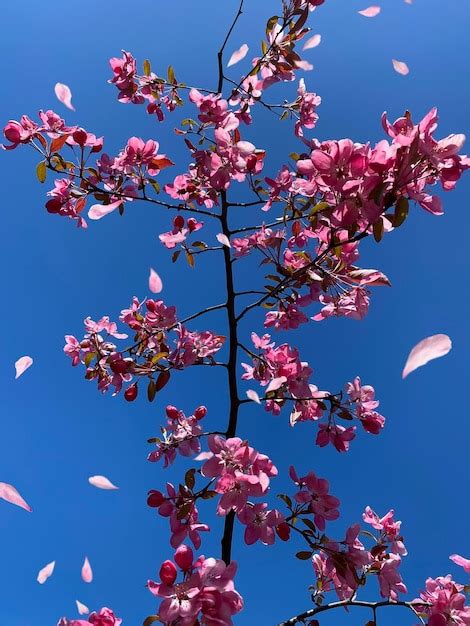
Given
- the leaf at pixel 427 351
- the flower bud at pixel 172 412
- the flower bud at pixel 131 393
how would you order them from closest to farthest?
the leaf at pixel 427 351
the flower bud at pixel 131 393
the flower bud at pixel 172 412

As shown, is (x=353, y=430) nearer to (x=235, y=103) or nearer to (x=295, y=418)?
(x=295, y=418)

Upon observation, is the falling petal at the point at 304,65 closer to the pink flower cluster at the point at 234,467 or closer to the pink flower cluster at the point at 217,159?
the pink flower cluster at the point at 217,159

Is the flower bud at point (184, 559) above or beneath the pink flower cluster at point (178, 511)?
beneath

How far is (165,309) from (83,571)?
1341 mm

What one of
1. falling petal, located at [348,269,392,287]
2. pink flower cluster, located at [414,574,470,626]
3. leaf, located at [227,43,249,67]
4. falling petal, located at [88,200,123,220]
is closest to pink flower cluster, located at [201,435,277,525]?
falling petal, located at [348,269,392,287]

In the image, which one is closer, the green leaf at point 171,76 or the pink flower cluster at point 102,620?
the pink flower cluster at point 102,620

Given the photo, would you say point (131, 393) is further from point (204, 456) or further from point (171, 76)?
point (171, 76)

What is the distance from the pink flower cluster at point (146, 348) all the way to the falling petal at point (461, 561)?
1646mm

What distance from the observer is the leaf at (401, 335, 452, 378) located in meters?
1.18

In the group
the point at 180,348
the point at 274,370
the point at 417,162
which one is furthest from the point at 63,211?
the point at 417,162

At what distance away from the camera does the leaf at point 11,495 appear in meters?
1.62

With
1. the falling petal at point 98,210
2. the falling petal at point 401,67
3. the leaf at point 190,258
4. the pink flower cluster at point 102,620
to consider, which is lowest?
the pink flower cluster at point 102,620

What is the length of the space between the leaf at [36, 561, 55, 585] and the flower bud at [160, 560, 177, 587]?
3.32 ft

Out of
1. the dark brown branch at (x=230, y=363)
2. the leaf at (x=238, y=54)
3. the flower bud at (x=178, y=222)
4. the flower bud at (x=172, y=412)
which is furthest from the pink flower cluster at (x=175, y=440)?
the leaf at (x=238, y=54)
